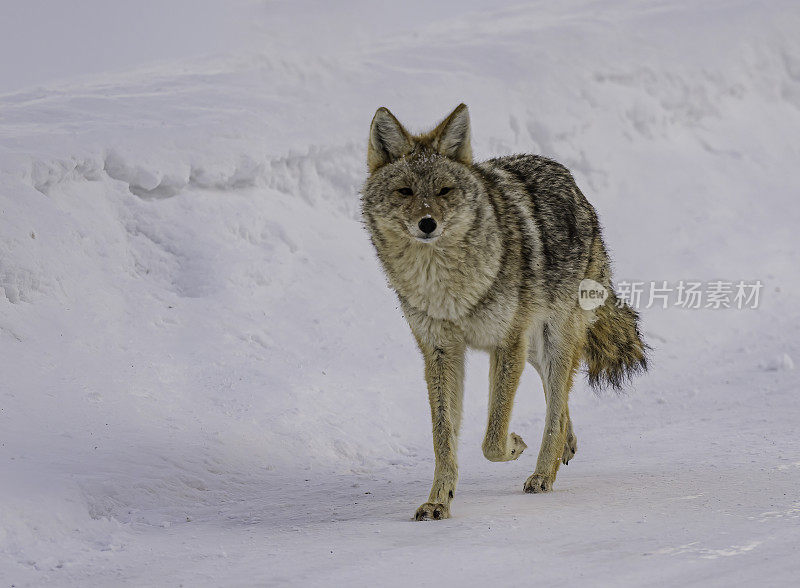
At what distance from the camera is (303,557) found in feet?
14.4

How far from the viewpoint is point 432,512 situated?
512 cm

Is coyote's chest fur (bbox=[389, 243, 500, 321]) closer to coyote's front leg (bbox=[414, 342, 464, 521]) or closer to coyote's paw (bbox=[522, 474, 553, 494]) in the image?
coyote's front leg (bbox=[414, 342, 464, 521])

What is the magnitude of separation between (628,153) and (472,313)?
10032 mm

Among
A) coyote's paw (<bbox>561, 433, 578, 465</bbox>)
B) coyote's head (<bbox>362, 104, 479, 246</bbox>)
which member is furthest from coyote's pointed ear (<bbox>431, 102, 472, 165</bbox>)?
coyote's paw (<bbox>561, 433, 578, 465</bbox>)

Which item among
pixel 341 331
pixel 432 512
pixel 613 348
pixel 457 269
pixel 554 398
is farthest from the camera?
pixel 341 331

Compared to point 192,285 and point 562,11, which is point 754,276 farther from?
point 562,11

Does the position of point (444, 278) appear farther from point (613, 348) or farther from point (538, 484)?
point (613, 348)

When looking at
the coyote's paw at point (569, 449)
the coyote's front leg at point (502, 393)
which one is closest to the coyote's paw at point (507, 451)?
the coyote's front leg at point (502, 393)

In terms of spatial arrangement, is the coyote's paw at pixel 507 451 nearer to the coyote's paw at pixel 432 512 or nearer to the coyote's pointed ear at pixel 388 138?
the coyote's paw at pixel 432 512

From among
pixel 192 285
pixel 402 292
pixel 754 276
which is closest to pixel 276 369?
pixel 192 285

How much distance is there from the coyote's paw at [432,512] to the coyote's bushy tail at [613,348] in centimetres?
246

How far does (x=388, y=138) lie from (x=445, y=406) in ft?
5.44

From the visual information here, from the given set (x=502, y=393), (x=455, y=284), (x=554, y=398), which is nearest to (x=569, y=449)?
(x=554, y=398)

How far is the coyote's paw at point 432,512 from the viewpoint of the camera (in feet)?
16.7
